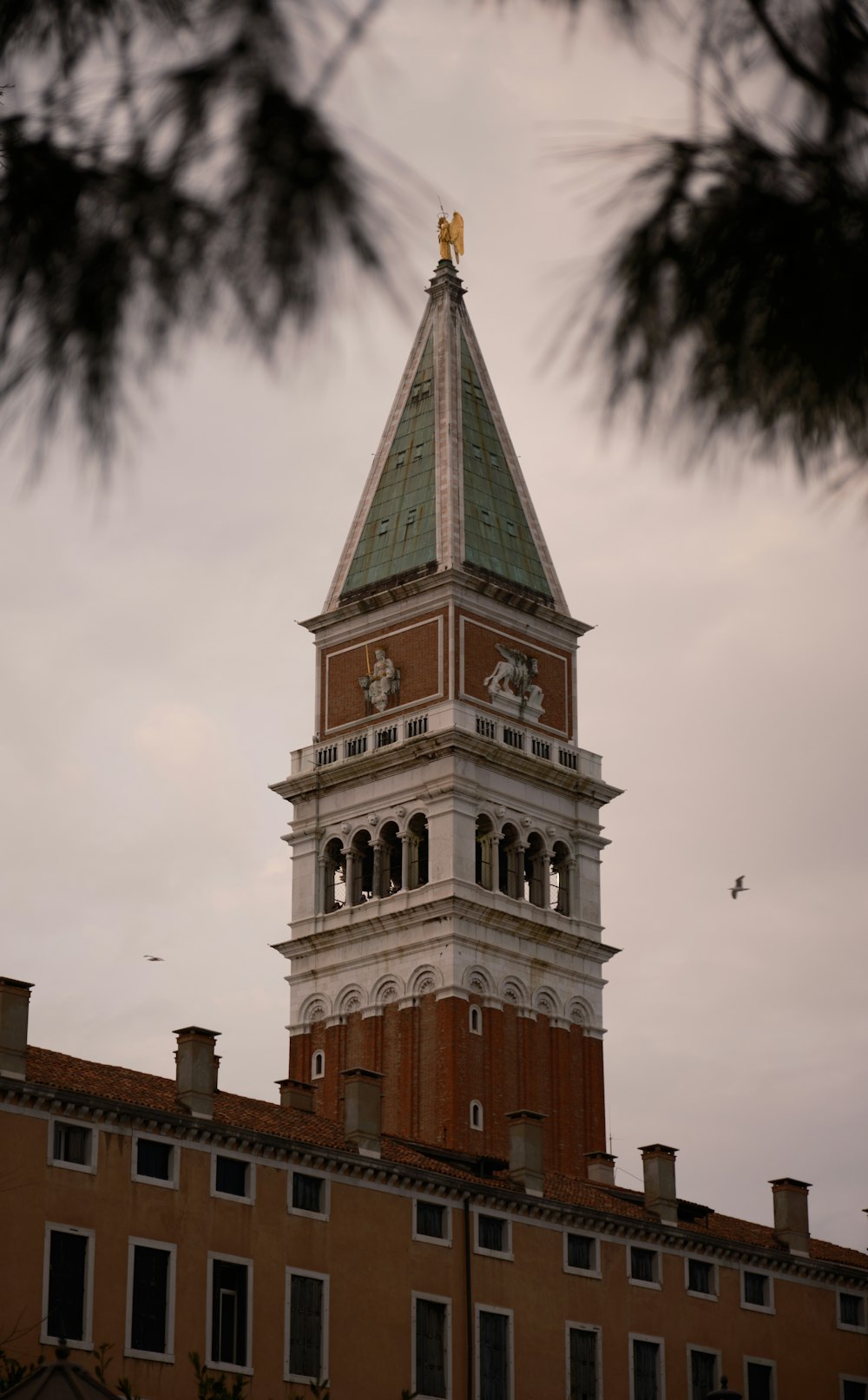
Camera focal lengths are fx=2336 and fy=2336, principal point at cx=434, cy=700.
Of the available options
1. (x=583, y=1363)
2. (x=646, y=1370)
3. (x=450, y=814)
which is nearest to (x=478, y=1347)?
(x=583, y=1363)

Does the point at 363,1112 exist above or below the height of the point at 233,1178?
above

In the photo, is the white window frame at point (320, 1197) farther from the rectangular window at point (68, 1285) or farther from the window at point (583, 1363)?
the window at point (583, 1363)

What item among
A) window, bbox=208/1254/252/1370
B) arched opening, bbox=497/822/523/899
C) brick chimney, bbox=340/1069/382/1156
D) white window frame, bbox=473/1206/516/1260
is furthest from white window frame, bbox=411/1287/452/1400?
arched opening, bbox=497/822/523/899

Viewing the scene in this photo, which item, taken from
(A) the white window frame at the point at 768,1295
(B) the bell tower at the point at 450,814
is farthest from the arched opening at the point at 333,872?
(A) the white window frame at the point at 768,1295

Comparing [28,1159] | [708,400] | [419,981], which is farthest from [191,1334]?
[708,400]

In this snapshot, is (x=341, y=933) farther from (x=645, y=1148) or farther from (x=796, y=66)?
(x=796, y=66)

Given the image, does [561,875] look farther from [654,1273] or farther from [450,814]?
[654,1273]

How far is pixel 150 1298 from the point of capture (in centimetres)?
3859

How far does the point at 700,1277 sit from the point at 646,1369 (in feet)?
9.95

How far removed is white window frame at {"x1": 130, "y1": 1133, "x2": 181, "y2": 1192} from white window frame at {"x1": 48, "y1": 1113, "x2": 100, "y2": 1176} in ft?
2.69

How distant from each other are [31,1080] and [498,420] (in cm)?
4324

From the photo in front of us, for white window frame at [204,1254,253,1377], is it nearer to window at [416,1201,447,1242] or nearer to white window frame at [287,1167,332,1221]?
white window frame at [287,1167,332,1221]

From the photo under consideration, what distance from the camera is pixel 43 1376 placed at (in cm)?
1864

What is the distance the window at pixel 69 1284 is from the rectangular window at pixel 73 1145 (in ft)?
3.57
